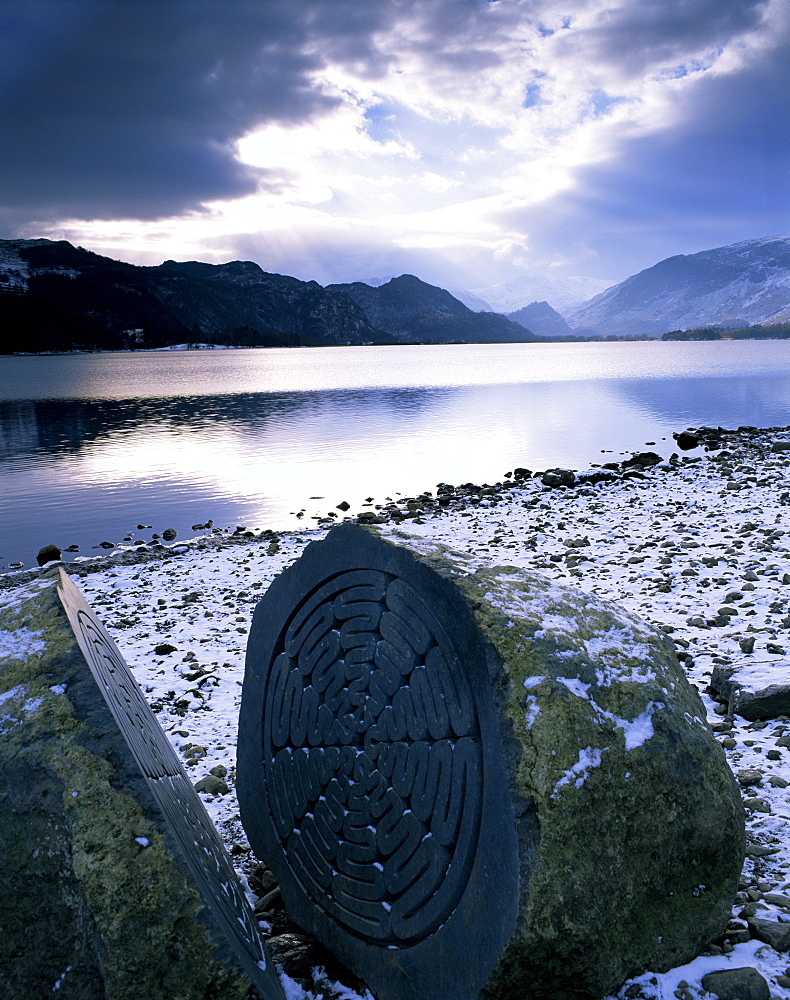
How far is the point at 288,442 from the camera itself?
31.4m

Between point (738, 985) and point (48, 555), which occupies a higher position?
point (738, 985)

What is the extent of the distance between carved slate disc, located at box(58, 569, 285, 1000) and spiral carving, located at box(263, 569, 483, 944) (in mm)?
497

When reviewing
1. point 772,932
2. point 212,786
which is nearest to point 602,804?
point 772,932

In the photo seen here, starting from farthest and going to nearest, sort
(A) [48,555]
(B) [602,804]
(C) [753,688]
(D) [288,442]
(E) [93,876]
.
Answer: (D) [288,442]
(A) [48,555]
(C) [753,688]
(B) [602,804]
(E) [93,876]

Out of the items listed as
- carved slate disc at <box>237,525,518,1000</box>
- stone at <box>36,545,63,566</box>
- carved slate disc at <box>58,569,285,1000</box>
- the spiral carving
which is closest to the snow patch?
carved slate disc at <box>237,525,518,1000</box>

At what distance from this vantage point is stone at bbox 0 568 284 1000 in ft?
8.93

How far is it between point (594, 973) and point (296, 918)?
1.73 m

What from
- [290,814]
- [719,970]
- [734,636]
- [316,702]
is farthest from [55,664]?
[734,636]

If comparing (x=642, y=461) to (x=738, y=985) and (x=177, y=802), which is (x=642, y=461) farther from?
(x=177, y=802)

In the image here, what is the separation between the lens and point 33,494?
2239cm

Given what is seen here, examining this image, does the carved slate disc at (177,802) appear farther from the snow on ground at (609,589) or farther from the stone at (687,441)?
the stone at (687,441)

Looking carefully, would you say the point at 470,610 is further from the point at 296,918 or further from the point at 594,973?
the point at 296,918

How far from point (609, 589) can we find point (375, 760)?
21.5 ft

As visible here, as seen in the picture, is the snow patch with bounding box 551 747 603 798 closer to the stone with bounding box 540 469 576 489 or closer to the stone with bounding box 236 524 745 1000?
the stone with bounding box 236 524 745 1000
